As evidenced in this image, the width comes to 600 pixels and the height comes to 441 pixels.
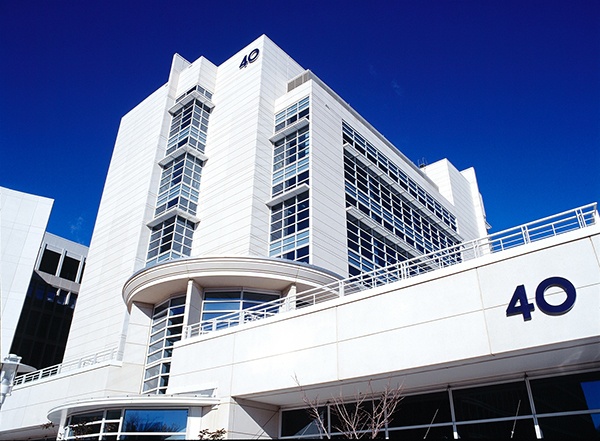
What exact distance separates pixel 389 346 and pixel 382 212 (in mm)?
23351

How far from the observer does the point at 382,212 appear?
36531mm

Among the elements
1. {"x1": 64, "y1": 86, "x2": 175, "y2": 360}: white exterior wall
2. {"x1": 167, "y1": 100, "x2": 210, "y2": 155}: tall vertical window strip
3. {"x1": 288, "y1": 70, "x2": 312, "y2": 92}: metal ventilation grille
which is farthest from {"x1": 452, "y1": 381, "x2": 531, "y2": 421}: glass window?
{"x1": 288, "y1": 70, "x2": 312, "y2": 92}: metal ventilation grille

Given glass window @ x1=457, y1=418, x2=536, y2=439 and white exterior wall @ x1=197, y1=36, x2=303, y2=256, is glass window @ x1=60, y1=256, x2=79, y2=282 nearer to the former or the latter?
white exterior wall @ x1=197, y1=36, x2=303, y2=256

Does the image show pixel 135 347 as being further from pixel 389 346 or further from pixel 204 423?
pixel 389 346

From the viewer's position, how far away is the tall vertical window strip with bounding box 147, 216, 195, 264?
3158 cm

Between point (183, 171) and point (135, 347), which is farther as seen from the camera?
point (183, 171)

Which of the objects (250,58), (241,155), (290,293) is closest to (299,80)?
(250,58)

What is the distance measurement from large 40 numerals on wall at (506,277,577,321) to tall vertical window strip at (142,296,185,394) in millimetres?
15593

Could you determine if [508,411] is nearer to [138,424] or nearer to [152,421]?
[152,421]

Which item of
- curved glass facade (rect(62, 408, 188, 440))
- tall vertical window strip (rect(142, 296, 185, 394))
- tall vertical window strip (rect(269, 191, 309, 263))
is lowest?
curved glass facade (rect(62, 408, 188, 440))

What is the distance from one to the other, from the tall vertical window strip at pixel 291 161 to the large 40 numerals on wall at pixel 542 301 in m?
19.4

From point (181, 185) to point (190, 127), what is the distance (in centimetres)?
533

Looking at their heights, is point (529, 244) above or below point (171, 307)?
below

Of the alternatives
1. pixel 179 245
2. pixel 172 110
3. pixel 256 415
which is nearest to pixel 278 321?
pixel 256 415
